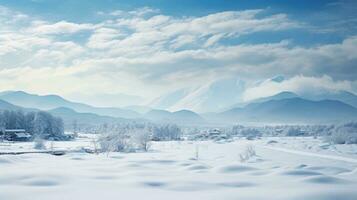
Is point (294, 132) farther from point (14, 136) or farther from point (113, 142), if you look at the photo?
point (113, 142)

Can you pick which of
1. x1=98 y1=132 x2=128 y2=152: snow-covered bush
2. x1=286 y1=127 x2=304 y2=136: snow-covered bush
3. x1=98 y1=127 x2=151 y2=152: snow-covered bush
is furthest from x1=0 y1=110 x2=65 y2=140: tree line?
x1=286 y1=127 x2=304 y2=136: snow-covered bush

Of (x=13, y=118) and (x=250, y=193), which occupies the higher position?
(x=13, y=118)

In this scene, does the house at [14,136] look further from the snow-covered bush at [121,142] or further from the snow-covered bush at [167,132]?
the snow-covered bush at [167,132]

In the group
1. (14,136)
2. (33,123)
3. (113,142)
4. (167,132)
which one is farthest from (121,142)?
(167,132)

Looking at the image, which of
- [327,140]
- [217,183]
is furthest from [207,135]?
[217,183]

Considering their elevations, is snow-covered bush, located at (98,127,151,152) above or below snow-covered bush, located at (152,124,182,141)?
below

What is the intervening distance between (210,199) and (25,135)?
9207 cm

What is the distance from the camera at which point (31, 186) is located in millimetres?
17531

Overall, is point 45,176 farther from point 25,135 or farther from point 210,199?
point 25,135

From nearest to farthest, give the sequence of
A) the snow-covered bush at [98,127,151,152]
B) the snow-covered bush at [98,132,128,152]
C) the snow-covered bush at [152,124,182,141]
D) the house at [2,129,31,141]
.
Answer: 1. the snow-covered bush at [98,132,128,152]
2. the snow-covered bush at [98,127,151,152]
3. the house at [2,129,31,141]
4. the snow-covered bush at [152,124,182,141]

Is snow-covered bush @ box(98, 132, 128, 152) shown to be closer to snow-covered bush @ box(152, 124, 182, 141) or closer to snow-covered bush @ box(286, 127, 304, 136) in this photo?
snow-covered bush @ box(152, 124, 182, 141)

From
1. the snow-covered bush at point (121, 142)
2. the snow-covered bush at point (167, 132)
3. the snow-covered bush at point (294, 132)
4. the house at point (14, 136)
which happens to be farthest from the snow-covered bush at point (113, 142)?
the snow-covered bush at point (294, 132)

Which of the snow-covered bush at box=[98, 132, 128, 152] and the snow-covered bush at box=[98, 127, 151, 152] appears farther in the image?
the snow-covered bush at box=[98, 127, 151, 152]

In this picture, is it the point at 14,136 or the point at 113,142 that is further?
the point at 14,136
